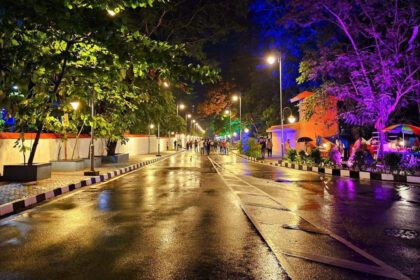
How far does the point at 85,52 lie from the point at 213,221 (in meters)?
8.77

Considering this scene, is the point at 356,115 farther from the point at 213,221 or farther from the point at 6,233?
the point at 6,233

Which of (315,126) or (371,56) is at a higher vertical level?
(371,56)

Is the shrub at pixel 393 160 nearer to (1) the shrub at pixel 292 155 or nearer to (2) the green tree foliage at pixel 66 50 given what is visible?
(1) the shrub at pixel 292 155

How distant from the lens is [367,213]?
370 inches

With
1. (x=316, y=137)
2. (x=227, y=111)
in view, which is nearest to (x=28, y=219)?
(x=316, y=137)

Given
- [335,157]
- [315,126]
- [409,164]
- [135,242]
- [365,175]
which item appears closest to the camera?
[135,242]

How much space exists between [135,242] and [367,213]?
5.42 metres

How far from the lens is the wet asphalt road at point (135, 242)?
5.31 meters

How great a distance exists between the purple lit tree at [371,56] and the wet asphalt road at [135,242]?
52.6ft

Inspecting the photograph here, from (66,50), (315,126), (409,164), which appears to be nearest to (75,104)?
(66,50)

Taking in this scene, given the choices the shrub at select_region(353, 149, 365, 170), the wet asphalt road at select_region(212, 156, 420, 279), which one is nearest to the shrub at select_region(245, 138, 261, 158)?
the shrub at select_region(353, 149, 365, 170)

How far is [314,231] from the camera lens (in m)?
7.55

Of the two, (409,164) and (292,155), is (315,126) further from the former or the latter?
(409,164)

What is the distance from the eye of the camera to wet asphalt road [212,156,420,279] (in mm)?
6160
